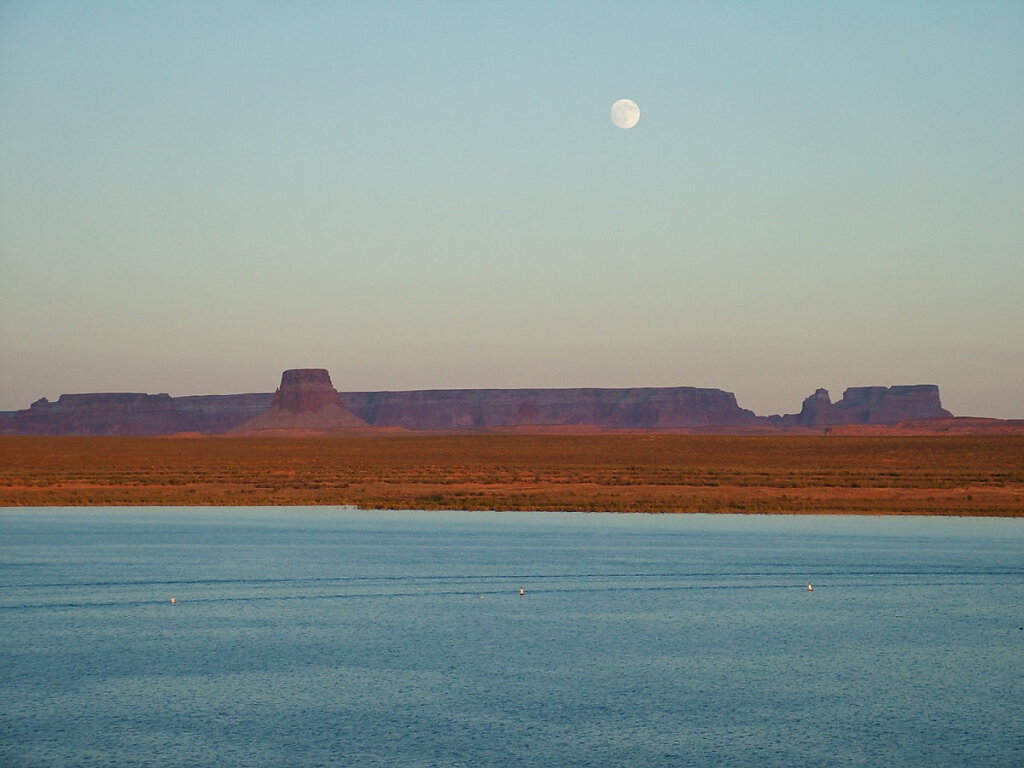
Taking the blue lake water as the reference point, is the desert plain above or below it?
above

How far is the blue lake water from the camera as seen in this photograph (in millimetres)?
13531

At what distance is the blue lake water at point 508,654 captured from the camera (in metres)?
13.5

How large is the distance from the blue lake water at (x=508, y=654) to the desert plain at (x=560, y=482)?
16.1 meters

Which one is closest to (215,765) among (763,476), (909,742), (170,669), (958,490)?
(170,669)

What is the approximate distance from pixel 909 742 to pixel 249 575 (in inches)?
642

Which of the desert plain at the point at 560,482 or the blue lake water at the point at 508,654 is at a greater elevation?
the desert plain at the point at 560,482

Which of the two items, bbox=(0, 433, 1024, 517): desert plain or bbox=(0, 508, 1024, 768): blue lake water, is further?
bbox=(0, 433, 1024, 517): desert plain

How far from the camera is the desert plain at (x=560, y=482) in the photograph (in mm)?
48875

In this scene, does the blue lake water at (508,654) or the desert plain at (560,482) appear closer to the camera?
the blue lake water at (508,654)

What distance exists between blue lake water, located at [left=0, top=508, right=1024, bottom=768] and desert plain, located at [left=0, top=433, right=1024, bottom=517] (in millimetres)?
16143

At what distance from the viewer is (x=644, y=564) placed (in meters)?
28.5

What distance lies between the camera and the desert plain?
160 feet

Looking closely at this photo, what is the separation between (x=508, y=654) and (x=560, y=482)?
44.2 meters

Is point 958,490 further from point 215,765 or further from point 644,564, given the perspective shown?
point 215,765
